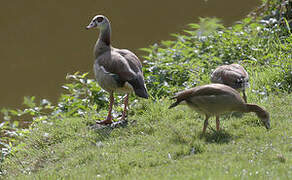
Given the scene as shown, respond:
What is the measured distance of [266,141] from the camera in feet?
19.2

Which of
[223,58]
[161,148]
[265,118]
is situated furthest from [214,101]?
[223,58]

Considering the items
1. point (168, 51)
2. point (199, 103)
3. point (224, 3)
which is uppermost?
point (224, 3)

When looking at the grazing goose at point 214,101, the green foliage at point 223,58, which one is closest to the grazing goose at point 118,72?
the grazing goose at point 214,101

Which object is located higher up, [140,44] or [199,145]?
[140,44]

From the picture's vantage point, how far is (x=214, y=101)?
20.0 feet

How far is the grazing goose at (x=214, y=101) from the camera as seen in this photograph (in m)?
6.13

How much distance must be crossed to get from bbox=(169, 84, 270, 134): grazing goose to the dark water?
19.9ft

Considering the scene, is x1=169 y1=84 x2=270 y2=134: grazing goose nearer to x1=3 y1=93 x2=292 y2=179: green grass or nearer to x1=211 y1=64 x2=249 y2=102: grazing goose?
x1=3 y1=93 x2=292 y2=179: green grass

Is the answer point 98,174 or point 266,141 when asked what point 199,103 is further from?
point 98,174

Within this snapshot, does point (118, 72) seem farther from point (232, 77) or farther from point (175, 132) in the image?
point (232, 77)

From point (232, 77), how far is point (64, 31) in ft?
31.4

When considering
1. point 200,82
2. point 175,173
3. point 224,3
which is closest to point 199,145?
point 175,173

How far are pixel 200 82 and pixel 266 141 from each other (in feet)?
9.82

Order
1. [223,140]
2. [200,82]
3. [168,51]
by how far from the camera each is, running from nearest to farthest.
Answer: [223,140] < [200,82] < [168,51]
